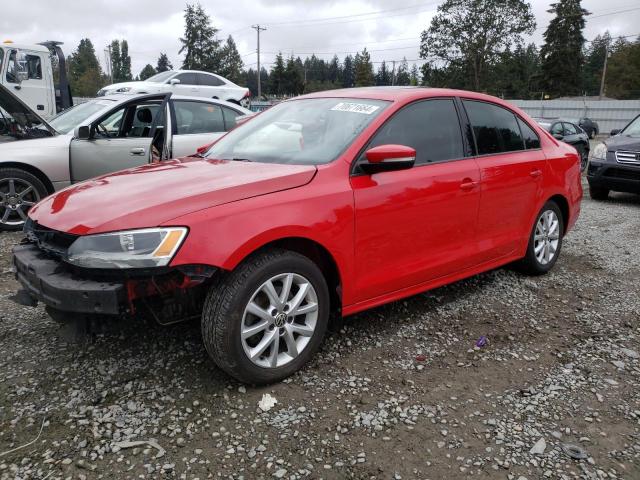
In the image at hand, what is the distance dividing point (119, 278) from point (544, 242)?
3.77 m

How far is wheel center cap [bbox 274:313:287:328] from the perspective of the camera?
2750mm

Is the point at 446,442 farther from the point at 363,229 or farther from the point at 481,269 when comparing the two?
the point at 481,269

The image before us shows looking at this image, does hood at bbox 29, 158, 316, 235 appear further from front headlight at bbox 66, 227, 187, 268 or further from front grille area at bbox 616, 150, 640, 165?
front grille area at bbox 616, 150, 640, 165

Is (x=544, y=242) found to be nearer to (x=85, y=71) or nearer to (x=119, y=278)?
(x=119, y=278)

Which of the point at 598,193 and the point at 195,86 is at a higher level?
the point at 195,86

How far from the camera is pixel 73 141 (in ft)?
20.4

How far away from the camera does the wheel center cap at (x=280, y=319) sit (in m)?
2.75

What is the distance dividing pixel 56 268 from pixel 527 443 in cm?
245

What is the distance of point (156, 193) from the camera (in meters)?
2.71

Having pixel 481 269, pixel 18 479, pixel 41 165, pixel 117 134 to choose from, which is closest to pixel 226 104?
pixel 117 134

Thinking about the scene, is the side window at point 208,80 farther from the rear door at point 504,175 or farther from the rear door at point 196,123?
the rear door at point 504,175

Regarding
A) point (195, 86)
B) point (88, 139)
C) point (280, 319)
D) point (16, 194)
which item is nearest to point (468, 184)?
point (280, 319)

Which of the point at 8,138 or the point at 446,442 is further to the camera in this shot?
the point at 8,138

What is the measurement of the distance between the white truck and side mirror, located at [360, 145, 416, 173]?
11.4 meters
